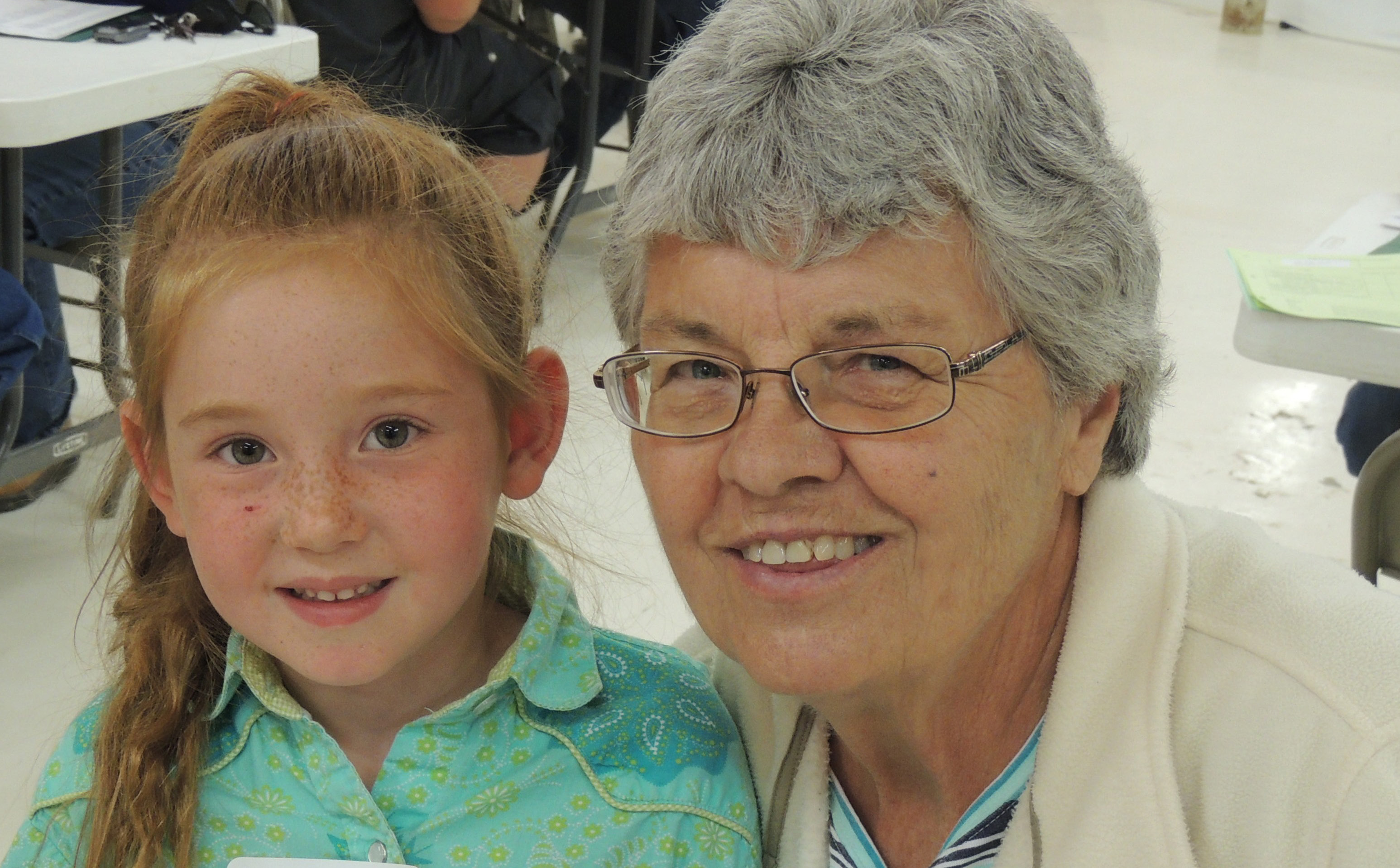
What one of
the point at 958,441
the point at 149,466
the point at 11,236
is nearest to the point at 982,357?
the point at 958,441

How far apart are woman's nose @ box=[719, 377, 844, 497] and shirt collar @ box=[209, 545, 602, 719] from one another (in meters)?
0.31

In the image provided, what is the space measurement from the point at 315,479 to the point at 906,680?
0.57 metres

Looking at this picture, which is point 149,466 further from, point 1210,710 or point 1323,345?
point 1323,345

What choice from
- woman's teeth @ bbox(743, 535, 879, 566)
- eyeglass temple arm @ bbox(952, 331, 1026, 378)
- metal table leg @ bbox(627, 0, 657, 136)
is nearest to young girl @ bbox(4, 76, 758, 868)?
woman's teeth @ bbox(743, 535, 879, 566)

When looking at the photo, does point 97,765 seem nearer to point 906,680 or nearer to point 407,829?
point 407,829

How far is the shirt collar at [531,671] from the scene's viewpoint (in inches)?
55.5

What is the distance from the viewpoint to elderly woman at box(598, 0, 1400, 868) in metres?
1.20

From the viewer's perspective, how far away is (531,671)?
142 cm

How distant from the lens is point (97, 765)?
4.51 ft

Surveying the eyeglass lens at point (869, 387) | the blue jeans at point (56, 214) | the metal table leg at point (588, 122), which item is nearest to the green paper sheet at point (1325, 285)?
the eyeglass lens at point (869, 387)

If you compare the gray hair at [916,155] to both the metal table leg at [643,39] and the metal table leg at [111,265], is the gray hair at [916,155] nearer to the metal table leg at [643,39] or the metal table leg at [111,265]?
the metal table leg at [111,265]

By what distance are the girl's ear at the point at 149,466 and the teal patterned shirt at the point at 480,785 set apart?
0.45 feet

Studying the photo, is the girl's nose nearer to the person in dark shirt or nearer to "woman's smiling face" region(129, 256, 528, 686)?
"woman's smiling face" region(129, 256, 528, 686)

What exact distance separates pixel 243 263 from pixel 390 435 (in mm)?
208
